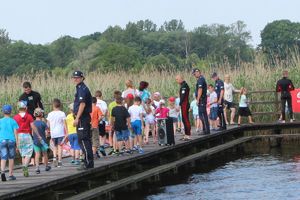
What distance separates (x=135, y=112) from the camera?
1875 centimetres

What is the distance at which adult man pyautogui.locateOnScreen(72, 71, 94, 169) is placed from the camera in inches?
583

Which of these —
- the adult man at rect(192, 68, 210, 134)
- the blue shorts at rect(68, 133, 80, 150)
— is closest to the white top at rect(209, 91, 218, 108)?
the adult man at rect(192, 68, 210, 134)

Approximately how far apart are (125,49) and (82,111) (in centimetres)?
6464

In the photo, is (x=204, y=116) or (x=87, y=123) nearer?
(x=87, y=123)

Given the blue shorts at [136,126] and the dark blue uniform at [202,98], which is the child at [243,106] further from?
the blue shorts at [136,126]

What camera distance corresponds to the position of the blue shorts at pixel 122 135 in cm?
1784

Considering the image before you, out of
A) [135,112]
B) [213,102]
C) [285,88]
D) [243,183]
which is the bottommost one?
[243,183]

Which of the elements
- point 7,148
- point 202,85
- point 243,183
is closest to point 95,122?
point 7,148

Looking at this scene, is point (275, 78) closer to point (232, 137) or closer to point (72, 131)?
point (232, 137)

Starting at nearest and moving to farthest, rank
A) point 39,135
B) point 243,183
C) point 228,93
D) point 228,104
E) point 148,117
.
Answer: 1. point 39,135
2. point 243,183
3. point 148,117
4. point 228,93
5. point 228,104

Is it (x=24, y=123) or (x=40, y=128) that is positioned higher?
(x=24, y=123)

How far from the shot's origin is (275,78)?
2950 cm

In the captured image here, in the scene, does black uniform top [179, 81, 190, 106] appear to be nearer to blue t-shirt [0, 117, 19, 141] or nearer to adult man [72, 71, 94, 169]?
adult man [72, 71, 94, 169]

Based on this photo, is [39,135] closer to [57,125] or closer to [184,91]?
[57,125]
